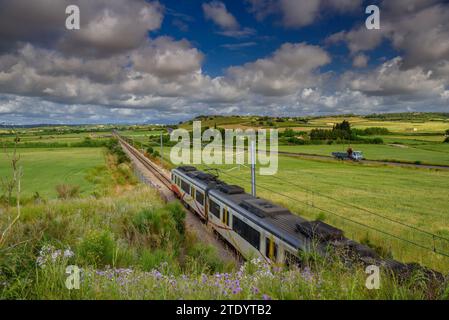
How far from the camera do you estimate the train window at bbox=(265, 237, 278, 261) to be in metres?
8.27

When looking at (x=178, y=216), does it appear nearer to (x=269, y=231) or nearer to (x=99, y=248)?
(x=269, y=231)

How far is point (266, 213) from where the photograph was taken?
9.77 m

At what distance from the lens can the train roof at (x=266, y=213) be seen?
7.96 m

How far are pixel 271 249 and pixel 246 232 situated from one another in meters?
1.92

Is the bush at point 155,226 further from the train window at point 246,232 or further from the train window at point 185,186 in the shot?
the train window at point 185,186

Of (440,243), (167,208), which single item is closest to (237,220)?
(167,208)

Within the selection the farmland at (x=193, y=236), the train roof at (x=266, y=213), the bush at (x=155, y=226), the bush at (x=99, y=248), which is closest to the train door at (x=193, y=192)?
the farmland at (x=193, y=236)

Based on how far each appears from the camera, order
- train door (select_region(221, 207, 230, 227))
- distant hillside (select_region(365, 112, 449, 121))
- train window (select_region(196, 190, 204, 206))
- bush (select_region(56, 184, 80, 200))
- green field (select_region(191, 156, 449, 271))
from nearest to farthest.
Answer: train door (select_region(221, 207, 230, 227)) → green field (select_region(191, 156, 449, 271)) → train window (select_region(196, 190, 204, 206)) → bush (select_region(56, 184, 80, 200)) → distant hillside (select_region(365, 112, 449, 121))

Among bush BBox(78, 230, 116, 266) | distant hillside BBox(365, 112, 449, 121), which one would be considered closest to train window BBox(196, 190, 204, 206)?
bush BBox(78, 230, 116, 266)

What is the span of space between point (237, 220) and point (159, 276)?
25.5 feet

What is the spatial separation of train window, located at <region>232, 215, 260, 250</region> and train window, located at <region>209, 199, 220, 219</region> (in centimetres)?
200

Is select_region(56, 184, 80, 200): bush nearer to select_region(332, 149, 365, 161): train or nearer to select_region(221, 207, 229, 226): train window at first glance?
select_region(221, 207, 229, 226): train window

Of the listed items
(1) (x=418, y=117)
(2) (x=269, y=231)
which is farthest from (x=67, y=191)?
(1) (x=418, y=117)
